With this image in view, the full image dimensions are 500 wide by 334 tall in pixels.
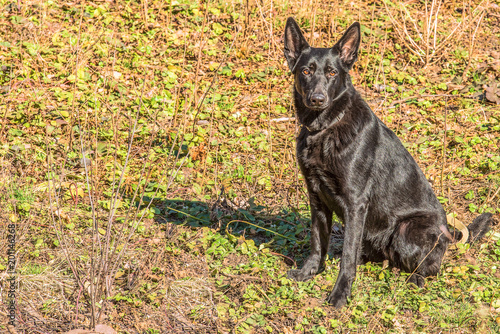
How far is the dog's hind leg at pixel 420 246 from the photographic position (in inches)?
161

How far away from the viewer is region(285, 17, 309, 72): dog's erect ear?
13.8 ft

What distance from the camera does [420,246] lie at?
4.08 m

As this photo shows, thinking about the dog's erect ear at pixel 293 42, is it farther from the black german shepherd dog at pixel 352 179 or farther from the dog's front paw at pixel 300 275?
the dog's front paw at pixel 300 275

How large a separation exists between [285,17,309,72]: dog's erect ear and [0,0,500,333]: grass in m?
0.75

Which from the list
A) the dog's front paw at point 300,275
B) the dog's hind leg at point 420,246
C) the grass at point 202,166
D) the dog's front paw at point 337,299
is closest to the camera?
the grass at point 202,166

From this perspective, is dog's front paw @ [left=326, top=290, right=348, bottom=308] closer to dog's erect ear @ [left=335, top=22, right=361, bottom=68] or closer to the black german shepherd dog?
the black german shepherd dog

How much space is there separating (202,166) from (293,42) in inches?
78.4

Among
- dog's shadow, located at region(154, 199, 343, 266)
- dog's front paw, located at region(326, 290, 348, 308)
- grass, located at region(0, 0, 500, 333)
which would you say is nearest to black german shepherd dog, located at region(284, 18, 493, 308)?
dog's front paw, located at region(326, 290, 348, 308)

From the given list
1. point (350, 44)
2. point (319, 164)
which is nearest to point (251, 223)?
point (319, 164)

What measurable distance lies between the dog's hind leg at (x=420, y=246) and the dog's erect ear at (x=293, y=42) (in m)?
1.68

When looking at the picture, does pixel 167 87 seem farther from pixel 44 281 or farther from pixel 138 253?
pixel 44 281

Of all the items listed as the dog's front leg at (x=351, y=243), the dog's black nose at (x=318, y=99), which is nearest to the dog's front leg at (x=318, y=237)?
the dog's front leg at (x=351, y=243)

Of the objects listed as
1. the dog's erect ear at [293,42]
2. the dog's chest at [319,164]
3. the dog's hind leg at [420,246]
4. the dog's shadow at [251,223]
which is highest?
the dog's erect ear at [293,42]

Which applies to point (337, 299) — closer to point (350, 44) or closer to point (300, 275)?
point (300, 275)
